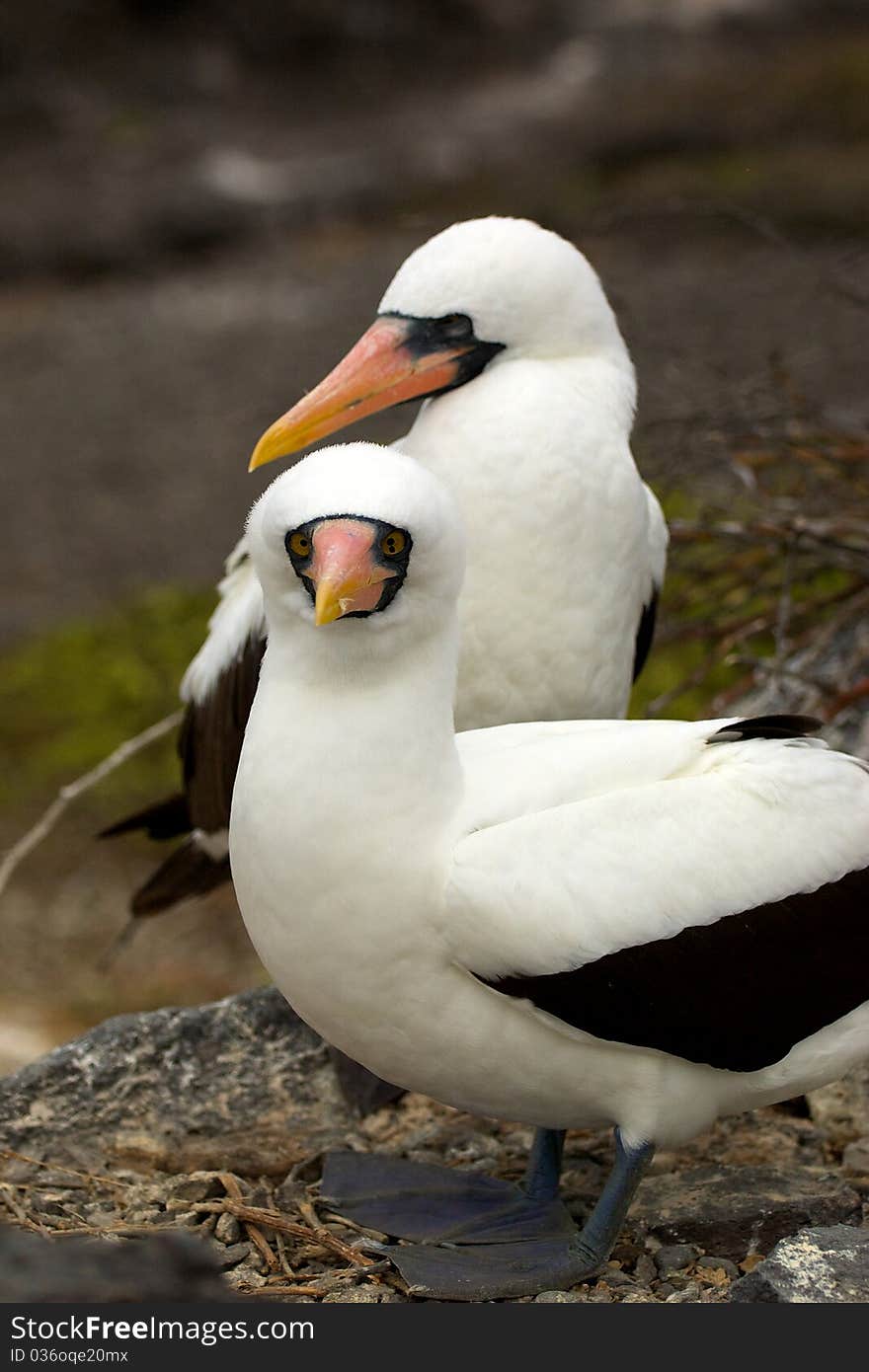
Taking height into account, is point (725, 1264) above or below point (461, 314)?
below

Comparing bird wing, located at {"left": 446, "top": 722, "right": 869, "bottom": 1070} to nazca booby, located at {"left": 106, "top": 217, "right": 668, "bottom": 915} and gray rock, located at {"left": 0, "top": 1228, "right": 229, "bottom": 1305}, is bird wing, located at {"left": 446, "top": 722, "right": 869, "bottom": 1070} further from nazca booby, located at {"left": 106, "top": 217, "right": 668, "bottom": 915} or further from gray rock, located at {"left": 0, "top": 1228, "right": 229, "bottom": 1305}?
gray rock, located at {"left": 0, "top": 1228, "right": 229, "bottom": 1305}

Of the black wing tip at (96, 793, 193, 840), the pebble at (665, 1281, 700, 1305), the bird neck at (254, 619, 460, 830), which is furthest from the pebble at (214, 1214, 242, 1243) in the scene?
the black wing tip at (96, 793, 193, 840)

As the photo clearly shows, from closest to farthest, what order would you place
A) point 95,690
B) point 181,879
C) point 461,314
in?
point 461,314 → point 181,879 → point 95,690

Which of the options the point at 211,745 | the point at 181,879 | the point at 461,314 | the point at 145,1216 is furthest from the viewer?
the point at 181,879

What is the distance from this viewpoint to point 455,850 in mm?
2656

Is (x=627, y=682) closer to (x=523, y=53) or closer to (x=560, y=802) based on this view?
(x=560, y=802)

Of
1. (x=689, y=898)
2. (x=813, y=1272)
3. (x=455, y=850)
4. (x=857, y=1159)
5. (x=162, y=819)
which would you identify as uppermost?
(x=455, y=850)

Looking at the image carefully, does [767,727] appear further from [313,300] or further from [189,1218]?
[313,300]

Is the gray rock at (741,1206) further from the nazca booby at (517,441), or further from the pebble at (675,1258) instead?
the nazca booby at (517,441)

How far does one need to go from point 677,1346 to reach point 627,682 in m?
1.43

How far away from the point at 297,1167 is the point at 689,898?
42.5 inches

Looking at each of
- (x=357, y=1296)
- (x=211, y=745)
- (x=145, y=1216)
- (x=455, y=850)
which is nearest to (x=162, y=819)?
(x=211, y=745)

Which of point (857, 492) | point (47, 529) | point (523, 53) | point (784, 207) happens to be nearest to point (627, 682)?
point (857, 492)

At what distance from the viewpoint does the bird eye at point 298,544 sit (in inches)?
102
